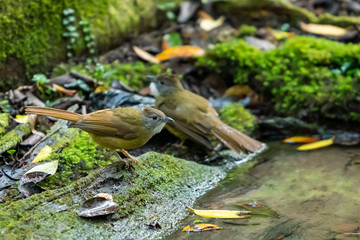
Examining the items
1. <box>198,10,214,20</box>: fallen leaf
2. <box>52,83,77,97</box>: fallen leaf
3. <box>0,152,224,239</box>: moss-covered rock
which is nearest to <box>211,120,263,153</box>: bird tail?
<box>0,152,224,239</box>: moss-covered rock

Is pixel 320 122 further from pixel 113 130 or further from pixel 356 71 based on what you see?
pixel 113 130

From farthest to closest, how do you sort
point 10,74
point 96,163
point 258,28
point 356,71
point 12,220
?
point 258,28, point 356,71, point 10,74, point 96,163, point 12,220

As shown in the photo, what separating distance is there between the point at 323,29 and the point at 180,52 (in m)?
2.80

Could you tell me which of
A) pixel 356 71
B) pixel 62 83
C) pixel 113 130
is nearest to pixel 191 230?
pixel 113 130

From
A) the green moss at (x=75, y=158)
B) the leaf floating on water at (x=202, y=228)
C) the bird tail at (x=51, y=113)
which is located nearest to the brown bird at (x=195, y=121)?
the green moss at (x=75, y=158)

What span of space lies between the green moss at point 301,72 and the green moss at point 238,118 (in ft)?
1.83

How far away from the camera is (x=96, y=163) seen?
13.6 feet

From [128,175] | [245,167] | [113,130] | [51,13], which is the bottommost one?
[245,167]

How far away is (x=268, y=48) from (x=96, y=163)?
419cm

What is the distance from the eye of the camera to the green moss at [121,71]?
5.80 metres

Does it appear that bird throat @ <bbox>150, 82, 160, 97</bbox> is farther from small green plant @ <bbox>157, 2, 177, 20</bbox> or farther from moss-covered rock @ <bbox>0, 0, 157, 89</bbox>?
small green plant @ <bbox>157, 2, 177, 20</bbox>

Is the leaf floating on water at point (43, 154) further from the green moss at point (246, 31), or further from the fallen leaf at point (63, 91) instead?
the green moss at point (246, 31)

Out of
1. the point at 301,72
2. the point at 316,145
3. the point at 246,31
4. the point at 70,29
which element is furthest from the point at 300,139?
the point at 70,29

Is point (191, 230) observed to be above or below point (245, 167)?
above
